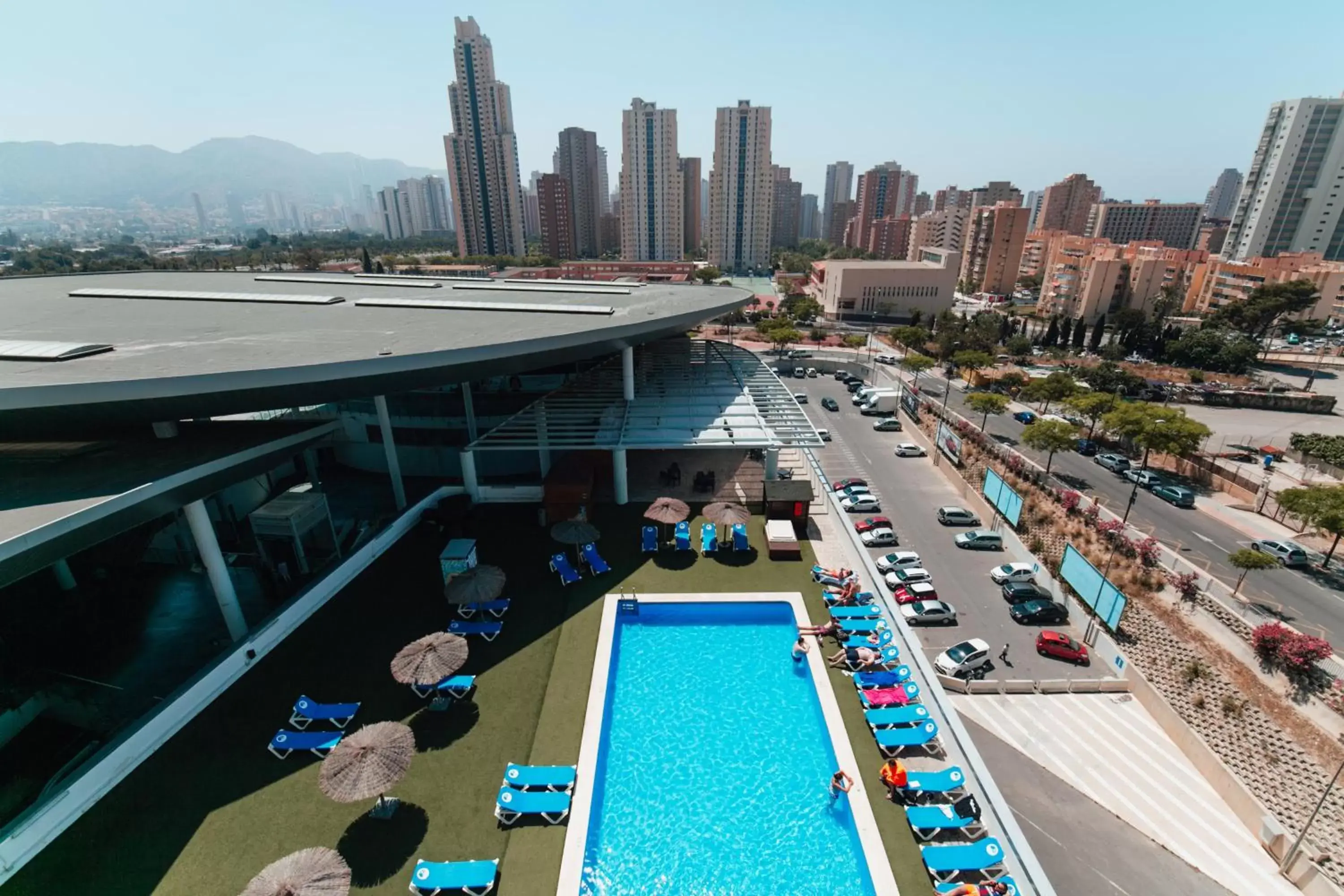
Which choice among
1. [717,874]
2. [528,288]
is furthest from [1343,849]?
[528,288]

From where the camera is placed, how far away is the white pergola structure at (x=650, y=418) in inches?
762

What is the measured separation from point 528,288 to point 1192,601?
32.7m

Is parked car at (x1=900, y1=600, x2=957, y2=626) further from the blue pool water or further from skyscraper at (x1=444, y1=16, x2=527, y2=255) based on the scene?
skyscraper at (x1=444, y1=16, x2=527, y2=255)

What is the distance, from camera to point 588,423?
2111 centimetres

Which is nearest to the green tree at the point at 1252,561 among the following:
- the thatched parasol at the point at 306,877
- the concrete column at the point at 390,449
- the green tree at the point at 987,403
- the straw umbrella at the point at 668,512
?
the green tree at the point at 987,403

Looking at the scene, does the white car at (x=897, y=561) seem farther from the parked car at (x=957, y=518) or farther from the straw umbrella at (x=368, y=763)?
the straw umbrella at (x=368, y=763)

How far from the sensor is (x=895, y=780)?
32.8ft

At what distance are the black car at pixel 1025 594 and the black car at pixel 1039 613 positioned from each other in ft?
1.15

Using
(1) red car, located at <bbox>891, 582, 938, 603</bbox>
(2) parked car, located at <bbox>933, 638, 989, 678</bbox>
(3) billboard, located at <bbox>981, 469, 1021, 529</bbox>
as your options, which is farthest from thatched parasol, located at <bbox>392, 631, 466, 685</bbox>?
(3) billboard, located at <bbox>981, 469, 1021, 529</bbox>

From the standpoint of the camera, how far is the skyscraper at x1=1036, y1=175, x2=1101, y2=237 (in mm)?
148000

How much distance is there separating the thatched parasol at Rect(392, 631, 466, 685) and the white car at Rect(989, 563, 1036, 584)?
68.8 ft

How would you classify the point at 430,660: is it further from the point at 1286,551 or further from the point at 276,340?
the point at 1286,551

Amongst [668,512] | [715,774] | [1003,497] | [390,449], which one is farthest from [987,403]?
[390,449]

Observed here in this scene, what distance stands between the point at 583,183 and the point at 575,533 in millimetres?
139915
